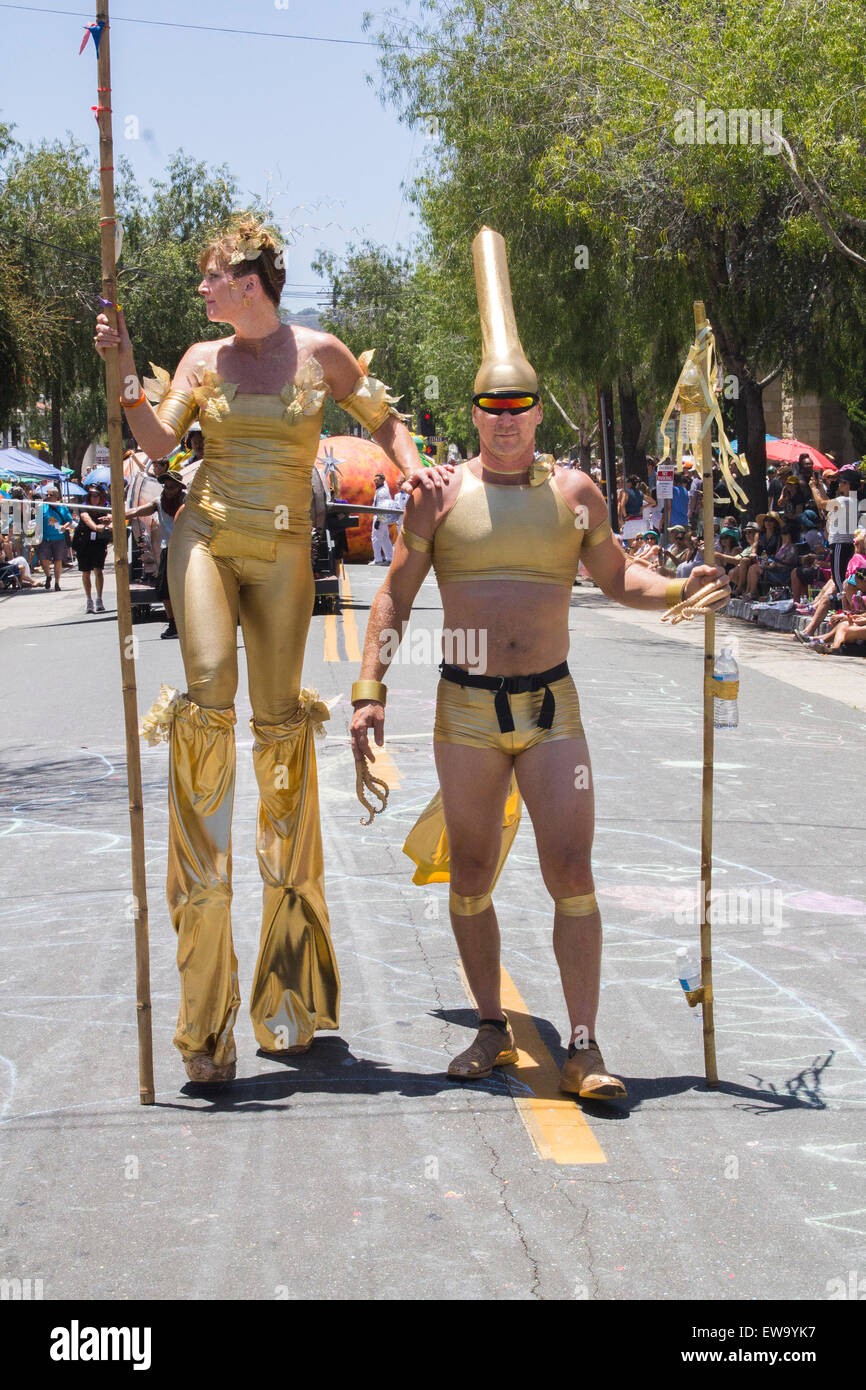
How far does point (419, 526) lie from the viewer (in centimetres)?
450

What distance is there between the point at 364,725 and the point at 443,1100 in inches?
42.1

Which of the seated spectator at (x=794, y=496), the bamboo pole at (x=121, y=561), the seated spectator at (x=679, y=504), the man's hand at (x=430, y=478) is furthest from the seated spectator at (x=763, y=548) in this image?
the bamboo pole at (x=121, y=561)

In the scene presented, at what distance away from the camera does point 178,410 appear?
4609mm

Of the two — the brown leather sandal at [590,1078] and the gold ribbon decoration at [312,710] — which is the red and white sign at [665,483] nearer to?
the gold ribbon decoration at [312,710]

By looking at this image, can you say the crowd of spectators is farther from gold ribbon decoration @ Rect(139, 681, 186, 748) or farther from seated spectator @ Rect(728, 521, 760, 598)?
gold ribbon decoration @ Rect(139, 681, 186, 748)

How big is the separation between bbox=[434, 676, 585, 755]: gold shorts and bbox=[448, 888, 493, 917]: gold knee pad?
0.44 metres

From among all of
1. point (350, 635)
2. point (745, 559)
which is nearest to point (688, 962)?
point (350, 635)

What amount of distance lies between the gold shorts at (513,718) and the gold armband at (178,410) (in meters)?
1.08

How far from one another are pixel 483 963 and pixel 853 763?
630cm

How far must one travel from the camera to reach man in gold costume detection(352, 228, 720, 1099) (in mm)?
4391

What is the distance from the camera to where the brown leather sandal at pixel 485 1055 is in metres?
4.54

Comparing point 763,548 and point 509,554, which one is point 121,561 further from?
point 763,548

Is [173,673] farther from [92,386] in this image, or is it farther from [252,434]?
[92,386]
